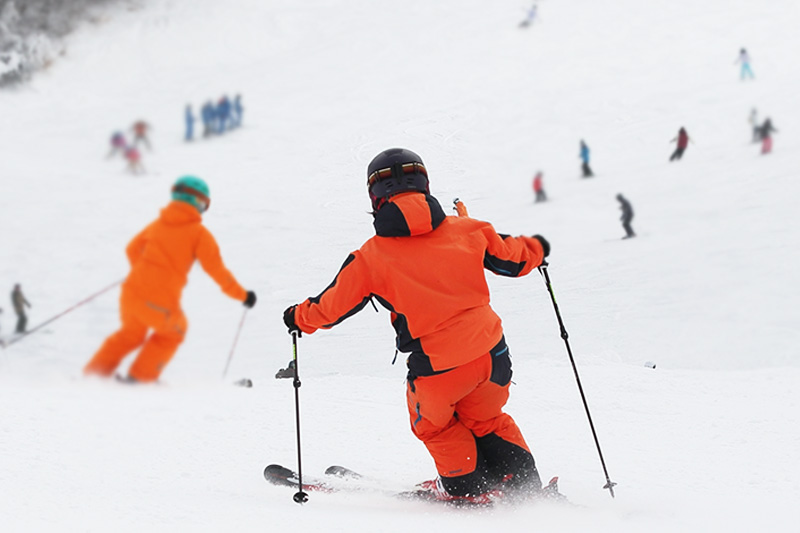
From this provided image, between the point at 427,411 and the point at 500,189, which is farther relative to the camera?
the point at 500,189

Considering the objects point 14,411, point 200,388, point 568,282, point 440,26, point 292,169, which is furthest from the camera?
point 440,26

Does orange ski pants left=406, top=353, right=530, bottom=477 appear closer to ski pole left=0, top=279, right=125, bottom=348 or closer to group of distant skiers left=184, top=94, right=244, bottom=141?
ski pole left=0, top=279, right=125, bottom=348

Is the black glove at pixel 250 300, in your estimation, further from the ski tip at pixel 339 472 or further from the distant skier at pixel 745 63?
the distant skier at pixel 745 63

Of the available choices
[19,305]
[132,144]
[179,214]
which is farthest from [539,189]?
[19,305]

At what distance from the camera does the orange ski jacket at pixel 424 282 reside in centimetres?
163

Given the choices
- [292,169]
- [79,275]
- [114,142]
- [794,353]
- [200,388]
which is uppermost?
[114,142]

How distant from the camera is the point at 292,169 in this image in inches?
135

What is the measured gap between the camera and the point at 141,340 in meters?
2.29

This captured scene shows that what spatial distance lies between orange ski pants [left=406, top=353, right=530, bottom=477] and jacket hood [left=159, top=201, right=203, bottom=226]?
1026 mm

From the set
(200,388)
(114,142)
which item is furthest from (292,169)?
(200,388)

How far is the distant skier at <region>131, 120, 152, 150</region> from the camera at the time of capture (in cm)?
299

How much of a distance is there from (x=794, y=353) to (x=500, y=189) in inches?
75.5

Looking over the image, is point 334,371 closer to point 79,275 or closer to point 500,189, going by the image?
point 79,275

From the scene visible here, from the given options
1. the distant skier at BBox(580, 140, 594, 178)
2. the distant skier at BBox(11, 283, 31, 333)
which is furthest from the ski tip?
the distant skier at BBox(580, 140, 594, 178)
